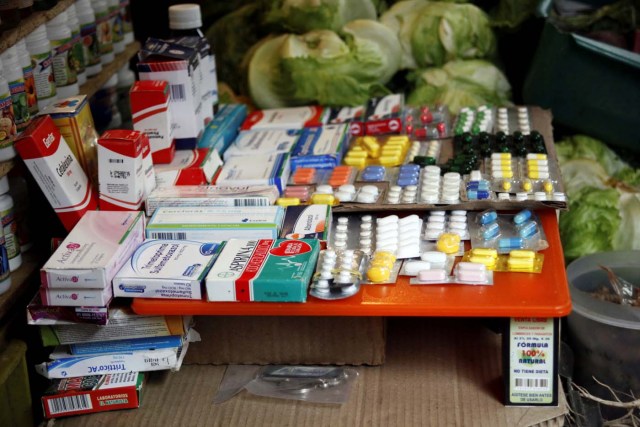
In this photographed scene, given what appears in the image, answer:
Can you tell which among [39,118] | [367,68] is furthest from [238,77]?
[39,118]

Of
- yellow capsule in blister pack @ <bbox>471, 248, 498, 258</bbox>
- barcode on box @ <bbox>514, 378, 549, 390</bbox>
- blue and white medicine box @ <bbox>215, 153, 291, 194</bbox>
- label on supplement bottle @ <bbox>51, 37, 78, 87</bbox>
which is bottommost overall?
barcode on box @ <bbox>514, 378, 549, 390</bbox>

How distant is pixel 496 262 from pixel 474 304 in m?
0.15

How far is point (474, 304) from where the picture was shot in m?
1.45

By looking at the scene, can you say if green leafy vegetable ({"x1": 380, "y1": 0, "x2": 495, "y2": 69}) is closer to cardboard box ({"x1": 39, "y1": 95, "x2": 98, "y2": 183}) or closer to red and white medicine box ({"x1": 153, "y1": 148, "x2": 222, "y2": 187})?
red and white medicine box ({"x1": 153, "y1": 148, "x2": 222, "y2": 187})

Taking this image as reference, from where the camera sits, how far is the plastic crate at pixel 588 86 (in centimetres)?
225

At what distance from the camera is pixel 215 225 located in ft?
5.46

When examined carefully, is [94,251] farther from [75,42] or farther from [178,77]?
[75,42]

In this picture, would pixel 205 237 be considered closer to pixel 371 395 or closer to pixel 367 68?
pixel 371 395

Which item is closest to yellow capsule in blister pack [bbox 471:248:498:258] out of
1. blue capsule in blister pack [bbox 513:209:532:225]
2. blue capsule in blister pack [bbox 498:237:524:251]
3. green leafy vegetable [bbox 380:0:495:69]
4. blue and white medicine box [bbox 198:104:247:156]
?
blue capsule in blister pack [bbox 498:237:524:251]

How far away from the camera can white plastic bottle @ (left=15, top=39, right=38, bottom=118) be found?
1.68 meters

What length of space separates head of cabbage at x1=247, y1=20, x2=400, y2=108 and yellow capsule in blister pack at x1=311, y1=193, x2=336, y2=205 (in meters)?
0.68

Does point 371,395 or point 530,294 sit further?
point 371,395

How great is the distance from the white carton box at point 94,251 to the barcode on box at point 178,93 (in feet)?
1.28

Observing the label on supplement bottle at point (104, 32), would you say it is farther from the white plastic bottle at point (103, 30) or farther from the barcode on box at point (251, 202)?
the barcode on box at point (251, 202)
